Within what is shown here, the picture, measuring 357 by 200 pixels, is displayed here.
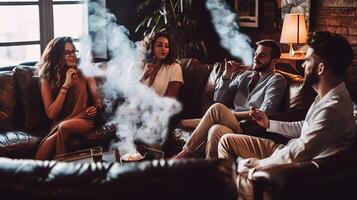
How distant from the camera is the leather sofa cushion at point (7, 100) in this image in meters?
4.22

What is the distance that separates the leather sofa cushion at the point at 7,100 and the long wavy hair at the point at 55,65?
12.4 inches

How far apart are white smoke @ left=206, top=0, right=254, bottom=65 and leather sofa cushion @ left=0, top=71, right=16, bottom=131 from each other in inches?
113

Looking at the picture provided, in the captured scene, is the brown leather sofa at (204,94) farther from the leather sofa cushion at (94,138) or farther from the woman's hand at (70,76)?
the woman's hand at (70,76)

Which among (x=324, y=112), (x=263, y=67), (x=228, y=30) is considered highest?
(x=228, y=30)

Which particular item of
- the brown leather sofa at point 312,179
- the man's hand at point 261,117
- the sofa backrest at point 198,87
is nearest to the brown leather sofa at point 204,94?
the sofa backrest at point 198,87

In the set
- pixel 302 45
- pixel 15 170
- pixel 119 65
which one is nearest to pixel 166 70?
pixel 119 65

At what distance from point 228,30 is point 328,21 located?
1.40m

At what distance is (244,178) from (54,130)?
5.82 ft

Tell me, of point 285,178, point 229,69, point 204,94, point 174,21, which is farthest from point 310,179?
point 174,21

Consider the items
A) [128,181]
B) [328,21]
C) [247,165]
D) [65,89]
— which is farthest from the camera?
[328,21]

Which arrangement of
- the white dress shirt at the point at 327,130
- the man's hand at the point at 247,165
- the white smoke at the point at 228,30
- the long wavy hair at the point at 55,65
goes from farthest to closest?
1. the white smoke at the point at 228,30
2. the long wavy hair at the point at 55,65
3. the man's hand at the point at 247,165
4. the white dress shirt at the point at 327,130

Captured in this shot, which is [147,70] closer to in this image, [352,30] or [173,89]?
[173,89]

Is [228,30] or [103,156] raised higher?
[228,30]

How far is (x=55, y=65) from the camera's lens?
4.20 metres
